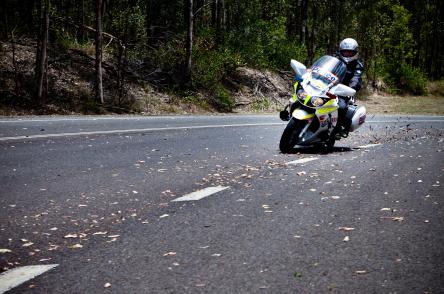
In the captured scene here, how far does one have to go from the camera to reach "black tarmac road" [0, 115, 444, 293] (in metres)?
3.42

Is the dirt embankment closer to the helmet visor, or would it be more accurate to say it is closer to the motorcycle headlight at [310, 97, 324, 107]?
the helmet visor

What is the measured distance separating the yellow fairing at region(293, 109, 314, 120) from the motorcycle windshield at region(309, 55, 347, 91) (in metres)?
0.54

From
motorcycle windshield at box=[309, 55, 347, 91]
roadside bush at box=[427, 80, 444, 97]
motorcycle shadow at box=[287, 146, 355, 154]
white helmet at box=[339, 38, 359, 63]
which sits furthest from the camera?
roadside bush at box=[427, 80, 444, 97]

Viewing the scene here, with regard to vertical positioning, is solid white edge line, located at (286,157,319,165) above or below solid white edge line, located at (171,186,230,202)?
below

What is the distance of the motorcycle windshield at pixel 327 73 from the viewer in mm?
9906

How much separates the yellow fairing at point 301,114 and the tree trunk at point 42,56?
41.0 feet

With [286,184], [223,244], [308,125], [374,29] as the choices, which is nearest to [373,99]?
[374,29]

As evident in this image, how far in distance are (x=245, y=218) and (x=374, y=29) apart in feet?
138

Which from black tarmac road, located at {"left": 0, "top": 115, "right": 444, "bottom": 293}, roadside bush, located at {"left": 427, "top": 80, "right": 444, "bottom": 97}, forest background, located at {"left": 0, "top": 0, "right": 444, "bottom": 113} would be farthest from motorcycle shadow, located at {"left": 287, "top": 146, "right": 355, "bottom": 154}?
roadside bush, located at {"left": 427, "top": 80, "right": 444, "bottom": 97}

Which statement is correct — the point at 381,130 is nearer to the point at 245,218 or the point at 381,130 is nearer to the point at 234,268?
the point at 245,218

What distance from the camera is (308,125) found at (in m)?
9.70

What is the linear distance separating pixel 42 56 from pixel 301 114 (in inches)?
508

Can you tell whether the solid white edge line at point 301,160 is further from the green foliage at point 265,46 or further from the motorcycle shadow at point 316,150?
the green foliage at point 265,46

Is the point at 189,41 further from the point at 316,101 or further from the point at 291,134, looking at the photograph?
the point at 316,101
